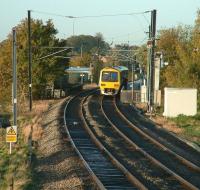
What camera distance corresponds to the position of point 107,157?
69.8ft

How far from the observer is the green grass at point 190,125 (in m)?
28.1

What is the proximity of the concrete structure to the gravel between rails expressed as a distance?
11.0m

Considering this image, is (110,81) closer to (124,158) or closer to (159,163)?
(124,158)

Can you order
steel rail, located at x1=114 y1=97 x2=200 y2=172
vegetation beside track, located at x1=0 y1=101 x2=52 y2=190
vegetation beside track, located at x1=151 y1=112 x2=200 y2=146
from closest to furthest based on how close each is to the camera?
vegetation beside track, located at x1=0 y1=101 x2=52 y2=190
steel rail, located at x1=114 y1=97 x2=200 y2=172
vegetation beside track, located at x1=151 y1=112 x2=200 y2=146

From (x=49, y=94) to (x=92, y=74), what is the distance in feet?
150

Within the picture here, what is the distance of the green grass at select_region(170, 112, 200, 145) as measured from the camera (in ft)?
92.1

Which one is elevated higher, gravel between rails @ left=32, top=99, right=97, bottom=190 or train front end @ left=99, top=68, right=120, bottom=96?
train front end @ left=99, top=68, right=120, bottom=96

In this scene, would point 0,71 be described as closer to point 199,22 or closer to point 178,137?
point 199,22

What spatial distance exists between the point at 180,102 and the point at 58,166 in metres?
20.2

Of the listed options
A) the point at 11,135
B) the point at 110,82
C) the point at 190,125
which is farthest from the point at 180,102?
the point at 11,135

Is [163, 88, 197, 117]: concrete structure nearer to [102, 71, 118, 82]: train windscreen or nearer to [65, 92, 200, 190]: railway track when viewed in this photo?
[65, 92, 200, 190]: railway track

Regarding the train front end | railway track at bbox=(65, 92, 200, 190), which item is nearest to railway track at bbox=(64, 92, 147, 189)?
railway track at bbox=(65, 92, 200, 190)

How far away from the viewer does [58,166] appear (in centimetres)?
1962

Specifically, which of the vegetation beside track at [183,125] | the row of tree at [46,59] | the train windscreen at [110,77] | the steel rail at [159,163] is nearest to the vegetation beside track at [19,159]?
the steel rail at [159,163]
